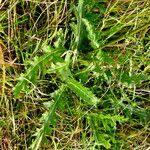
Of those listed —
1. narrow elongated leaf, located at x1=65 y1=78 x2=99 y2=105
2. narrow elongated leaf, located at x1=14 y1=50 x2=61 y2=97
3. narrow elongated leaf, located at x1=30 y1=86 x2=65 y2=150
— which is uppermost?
narrow elongated leaf, located at x1=14 y1=50 x2=61 y2=97

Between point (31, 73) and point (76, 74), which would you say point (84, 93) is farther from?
point (31, 73)

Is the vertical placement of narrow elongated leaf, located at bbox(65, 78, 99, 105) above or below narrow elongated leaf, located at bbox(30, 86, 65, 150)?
above

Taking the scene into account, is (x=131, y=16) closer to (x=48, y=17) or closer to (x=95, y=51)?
(x=95, y=51)

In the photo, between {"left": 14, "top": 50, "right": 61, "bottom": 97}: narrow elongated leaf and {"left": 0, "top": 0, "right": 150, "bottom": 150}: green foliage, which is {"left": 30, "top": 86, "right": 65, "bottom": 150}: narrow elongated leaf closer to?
{"left": 0, "top": 0, "right": 150, "bottom": 150}: green foliage

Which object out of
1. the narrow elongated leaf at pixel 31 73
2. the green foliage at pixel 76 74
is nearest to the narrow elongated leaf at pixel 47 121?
the green foliage at pixel 76 74

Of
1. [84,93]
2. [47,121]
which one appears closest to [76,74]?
[84,93]

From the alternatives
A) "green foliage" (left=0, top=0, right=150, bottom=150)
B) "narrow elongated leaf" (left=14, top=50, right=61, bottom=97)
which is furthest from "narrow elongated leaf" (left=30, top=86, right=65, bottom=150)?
"narrow elongated leaf" (left=14, top=50, right=61, bottom=97)

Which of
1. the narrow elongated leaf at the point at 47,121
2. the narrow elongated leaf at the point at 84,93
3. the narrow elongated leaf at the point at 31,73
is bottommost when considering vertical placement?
the narrow elongated leaf at the point at 47,121

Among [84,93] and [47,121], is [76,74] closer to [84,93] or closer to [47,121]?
[84,93]

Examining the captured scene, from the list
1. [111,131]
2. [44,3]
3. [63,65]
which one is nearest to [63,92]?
[63,65]

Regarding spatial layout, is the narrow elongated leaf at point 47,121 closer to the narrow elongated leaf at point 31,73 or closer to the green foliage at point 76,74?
the green foliage at point 76,74

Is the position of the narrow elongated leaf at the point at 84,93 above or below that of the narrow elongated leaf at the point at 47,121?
above

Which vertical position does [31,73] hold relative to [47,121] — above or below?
above
